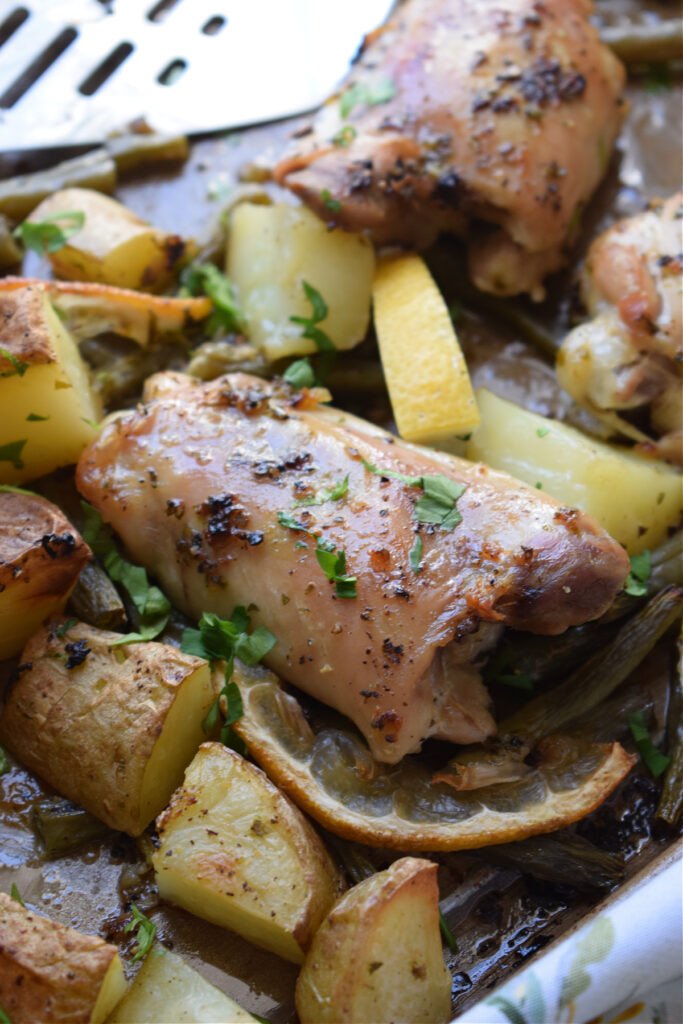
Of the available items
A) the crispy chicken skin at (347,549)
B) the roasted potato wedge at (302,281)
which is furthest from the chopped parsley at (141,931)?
the roasted potato wedge at (302,281)

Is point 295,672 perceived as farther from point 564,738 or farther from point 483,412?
point 483,412

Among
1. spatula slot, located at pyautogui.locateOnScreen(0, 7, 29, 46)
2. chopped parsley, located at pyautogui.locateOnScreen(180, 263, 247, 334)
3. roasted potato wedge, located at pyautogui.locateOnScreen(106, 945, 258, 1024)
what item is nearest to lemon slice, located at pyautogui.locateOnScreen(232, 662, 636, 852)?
roasted potato wedge, located at pyautogui.locateOnScreen(106, 945, 258, 1024)

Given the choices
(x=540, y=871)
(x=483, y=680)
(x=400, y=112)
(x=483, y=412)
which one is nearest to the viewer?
(x=540, y=871)

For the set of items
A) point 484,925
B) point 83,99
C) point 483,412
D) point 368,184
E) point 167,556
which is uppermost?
point 83,99

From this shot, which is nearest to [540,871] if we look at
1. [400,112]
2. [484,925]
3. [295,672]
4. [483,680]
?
[484,925]

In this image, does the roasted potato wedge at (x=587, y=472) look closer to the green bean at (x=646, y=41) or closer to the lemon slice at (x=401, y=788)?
the lemon slice at (x=401, y=788)

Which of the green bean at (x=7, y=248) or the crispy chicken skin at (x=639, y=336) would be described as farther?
the green bean at (x=7, y=248)
